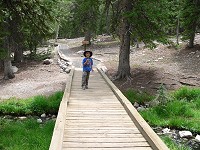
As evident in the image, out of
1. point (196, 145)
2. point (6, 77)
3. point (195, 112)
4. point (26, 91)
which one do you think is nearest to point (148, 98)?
point (195, 112)

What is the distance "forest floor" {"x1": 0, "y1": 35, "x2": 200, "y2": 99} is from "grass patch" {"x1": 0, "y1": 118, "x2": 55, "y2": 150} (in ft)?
15.1

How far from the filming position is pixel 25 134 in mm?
9531

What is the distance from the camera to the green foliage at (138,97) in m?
13.1

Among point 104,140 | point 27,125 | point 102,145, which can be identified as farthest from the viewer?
point 27,125

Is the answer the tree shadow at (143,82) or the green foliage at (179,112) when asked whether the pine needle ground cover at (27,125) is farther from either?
the green foliage at (179,112)

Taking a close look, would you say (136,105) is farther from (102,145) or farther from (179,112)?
(102,145)

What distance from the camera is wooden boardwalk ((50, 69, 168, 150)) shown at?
243 inches

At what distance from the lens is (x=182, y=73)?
658 inches

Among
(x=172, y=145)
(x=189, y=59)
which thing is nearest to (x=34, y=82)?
(x=189, y=59)

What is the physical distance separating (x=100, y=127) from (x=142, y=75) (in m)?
10.1

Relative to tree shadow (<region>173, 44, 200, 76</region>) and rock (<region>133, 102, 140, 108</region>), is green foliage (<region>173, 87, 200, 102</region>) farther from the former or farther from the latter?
tree shadow (<region>173, 44, 200, 76</region>)

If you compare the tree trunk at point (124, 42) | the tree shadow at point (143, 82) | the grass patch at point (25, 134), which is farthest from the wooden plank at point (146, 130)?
the tree trunk at point (124, 42)

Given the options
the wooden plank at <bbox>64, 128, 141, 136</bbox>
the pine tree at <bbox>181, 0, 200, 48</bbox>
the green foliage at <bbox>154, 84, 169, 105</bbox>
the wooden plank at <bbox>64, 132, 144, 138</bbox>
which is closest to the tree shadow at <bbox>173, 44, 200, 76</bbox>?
the pine tree at <bbox>181, 0, 200, 48</bbox>

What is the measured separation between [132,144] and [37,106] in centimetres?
712
